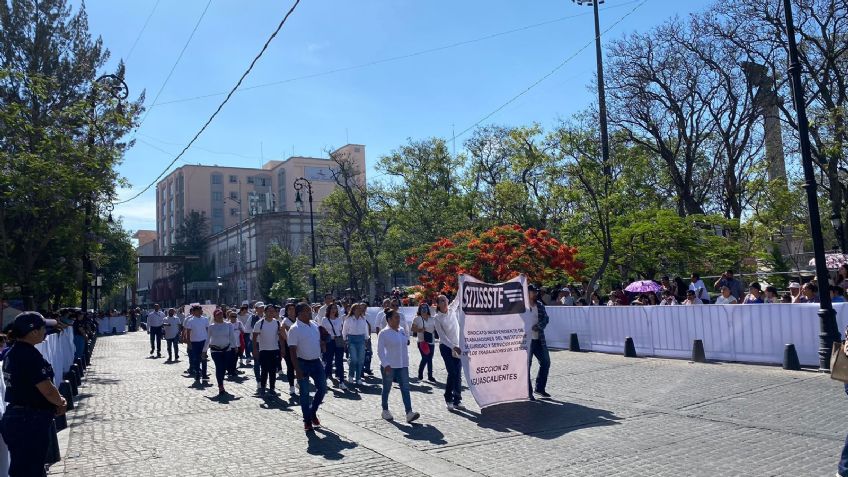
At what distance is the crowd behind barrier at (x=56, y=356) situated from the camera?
5.57 meters

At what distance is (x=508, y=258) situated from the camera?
23922 millimetres

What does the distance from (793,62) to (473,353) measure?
899cm

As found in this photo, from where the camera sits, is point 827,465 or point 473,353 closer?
point 827,465

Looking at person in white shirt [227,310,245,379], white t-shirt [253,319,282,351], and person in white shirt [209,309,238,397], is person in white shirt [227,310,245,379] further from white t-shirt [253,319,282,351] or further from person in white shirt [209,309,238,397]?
white t-shirt [253,319,282,351]

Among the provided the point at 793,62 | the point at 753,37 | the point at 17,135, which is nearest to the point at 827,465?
the point at 793,62

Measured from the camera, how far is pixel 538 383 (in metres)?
11.4

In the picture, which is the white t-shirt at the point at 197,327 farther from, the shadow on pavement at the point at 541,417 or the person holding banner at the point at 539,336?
the person holding banner at the point at 539,336

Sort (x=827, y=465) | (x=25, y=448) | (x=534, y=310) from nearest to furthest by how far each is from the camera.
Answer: (x=25, y=448) → (x=827, y=465) → (x=534, y=310)

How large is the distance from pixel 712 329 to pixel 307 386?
9755 millimetres

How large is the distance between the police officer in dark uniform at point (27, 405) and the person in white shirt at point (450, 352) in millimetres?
6032

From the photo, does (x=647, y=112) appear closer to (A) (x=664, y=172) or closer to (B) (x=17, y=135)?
(A) (x=664, y=172)

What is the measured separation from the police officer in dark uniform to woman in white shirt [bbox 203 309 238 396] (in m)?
8.10

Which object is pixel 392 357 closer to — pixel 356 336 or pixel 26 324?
pixel 356 336

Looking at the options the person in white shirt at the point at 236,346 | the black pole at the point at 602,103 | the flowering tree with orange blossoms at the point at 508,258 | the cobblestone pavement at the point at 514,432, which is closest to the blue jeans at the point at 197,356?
the person in white shirt at the point at 236,346
